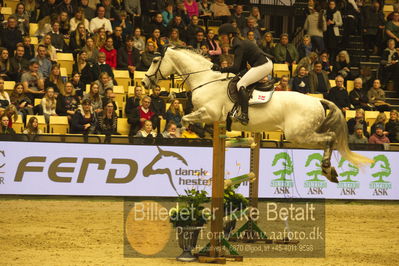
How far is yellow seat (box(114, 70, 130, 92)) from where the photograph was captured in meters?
18.3

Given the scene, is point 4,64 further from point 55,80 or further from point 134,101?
point 134,101

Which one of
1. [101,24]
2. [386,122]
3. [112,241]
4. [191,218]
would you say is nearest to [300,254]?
[191,218]

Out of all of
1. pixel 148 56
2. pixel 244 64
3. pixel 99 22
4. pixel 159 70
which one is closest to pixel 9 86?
pixel 99 22

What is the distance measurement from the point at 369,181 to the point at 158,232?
6.37 metres

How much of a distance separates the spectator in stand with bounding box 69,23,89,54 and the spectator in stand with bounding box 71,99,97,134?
96.1 inches

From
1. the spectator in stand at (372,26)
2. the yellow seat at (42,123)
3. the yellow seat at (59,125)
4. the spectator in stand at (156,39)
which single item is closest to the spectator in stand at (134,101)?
the yellow seat at (59,125)

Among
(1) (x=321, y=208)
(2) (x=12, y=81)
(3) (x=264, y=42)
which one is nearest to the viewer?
(1) (x=321, y=208)

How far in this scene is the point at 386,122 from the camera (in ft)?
61.4

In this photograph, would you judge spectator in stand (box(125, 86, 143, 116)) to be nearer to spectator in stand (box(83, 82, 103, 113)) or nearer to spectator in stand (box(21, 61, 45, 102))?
spectator in stand (box(83, 82, 103, 113))

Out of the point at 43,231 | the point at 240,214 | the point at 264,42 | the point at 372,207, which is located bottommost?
the point at 372,207

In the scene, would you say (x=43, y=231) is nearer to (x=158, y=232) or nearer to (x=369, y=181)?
(x=158, y=232)

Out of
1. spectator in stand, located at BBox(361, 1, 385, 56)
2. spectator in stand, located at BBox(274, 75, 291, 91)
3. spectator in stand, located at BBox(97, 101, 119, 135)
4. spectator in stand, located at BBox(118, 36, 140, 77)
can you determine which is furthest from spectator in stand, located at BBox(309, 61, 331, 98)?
spectator in stand, located at BBox(97, 101, 119, 135)

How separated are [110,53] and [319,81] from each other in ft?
17.8

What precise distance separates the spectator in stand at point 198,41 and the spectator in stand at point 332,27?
458 centimetres
